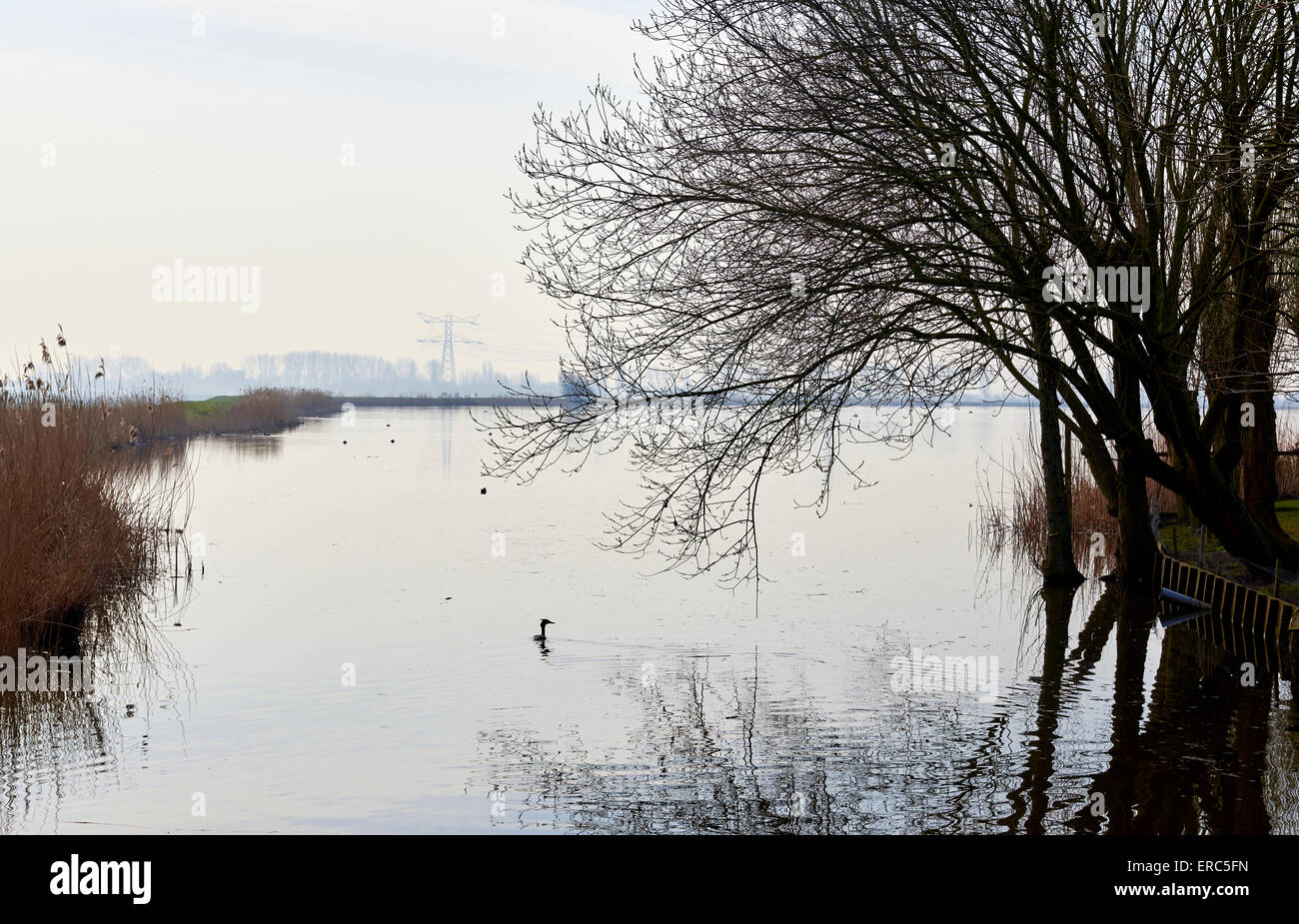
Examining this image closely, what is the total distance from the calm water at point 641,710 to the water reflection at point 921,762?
35 mm

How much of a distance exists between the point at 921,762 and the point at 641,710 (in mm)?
3170

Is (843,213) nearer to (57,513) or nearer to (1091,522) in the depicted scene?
(57,513)

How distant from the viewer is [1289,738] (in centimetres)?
1154

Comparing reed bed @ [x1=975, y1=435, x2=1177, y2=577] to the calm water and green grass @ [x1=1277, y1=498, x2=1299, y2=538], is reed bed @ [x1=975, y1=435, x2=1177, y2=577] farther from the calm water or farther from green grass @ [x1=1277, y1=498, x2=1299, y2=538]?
green grass @ [x1=1277, y1=498, x2=1299, y2=538]

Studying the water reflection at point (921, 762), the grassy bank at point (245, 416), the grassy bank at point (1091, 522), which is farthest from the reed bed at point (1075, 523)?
the grassy bank at point (245, 416)

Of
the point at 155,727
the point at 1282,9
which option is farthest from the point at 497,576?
the point at 1282,9

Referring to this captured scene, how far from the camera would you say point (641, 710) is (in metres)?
12.6

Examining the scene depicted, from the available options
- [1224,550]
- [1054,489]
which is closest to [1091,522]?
[1224,550]

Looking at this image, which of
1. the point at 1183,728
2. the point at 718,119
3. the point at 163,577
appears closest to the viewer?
the point at 1183,728

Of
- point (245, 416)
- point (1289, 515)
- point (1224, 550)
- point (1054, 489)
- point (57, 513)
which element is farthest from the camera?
point (245, 416)

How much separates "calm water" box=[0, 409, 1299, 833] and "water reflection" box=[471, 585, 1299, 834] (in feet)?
0.12

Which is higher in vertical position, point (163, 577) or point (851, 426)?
point (851, 426)
